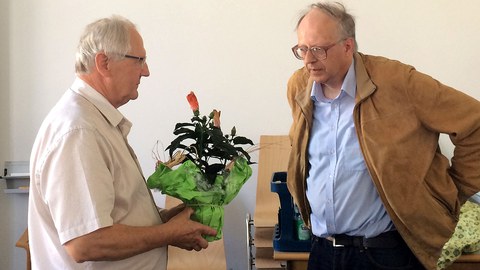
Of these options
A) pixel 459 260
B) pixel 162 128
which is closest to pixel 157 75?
pixel 162 128

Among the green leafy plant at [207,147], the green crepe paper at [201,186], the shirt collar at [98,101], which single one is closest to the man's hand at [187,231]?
the green crepe paper at [201,186]

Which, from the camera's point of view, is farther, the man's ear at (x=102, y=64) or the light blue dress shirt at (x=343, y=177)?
the light blue dress shirt at (x=343, y=177)

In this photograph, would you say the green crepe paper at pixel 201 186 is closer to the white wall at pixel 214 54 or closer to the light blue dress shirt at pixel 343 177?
the light blue dress shirt at pixel 343 177

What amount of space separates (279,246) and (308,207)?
0.77 feet

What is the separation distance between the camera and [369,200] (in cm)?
186

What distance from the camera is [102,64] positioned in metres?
1.56

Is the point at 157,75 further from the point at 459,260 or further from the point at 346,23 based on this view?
the point at 459,260

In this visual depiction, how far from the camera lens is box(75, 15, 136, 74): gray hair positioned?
5.08 ft

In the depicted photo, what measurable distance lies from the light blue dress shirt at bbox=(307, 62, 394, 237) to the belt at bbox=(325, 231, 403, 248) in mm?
14

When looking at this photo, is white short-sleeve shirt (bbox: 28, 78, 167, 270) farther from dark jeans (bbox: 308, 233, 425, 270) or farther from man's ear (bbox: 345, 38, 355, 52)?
man's ear (bbox: 345, 38, 355, 52)

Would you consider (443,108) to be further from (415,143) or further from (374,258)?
(374,258)

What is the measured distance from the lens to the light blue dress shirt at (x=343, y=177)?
1.86 m

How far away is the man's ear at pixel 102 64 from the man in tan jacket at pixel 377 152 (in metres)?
0.63

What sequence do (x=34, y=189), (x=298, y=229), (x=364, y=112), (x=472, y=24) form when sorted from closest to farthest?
(x=34, y=189) → (x=364, y=112) → (x=298, y=229) → (x=472, y=24)
